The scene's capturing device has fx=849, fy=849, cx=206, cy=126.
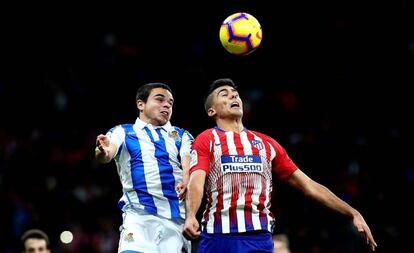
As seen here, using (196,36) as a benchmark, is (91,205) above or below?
below

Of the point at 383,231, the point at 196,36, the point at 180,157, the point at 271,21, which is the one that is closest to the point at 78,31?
the point at 196,36

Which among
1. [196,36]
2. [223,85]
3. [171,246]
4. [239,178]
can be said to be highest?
[196,36]

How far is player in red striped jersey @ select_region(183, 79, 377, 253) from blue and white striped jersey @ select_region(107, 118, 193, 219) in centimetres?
53

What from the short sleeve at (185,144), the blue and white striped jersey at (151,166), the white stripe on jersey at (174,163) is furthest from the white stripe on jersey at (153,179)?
the short sleeve at (185,144)

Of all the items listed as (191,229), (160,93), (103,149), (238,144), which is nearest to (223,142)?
(238,144)

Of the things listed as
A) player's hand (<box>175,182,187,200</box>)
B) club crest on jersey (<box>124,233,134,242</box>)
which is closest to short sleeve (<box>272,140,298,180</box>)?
player's hand (<box>175,182,187,200</box>)

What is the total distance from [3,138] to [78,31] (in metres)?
2.89

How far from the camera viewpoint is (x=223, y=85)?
259 inches

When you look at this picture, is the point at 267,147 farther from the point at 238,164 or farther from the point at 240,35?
the point at 240,35

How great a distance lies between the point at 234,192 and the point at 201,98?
701cm

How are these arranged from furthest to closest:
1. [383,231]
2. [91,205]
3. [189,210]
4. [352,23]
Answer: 1. [352,23]
2. [91,205]
3. [383,231]
4. [189,210]

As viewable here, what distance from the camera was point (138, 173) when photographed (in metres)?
6.71

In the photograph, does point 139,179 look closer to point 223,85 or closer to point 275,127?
point 223,85

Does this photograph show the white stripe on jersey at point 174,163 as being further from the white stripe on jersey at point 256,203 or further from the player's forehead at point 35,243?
the player's forehead at point 35,243
